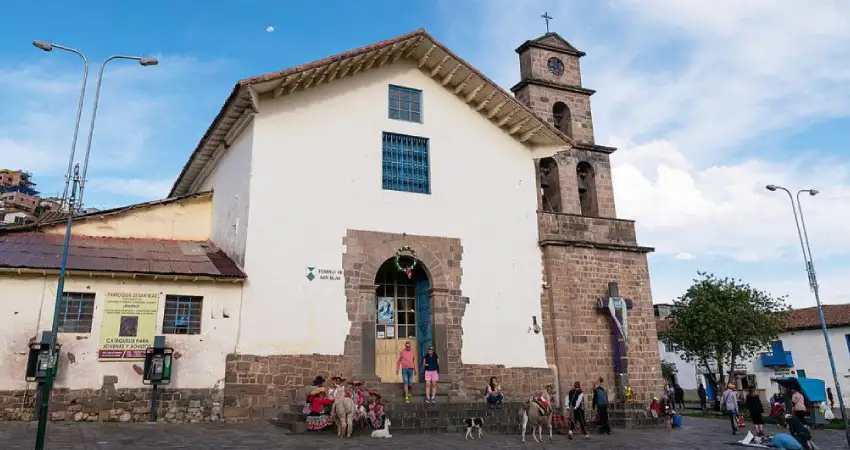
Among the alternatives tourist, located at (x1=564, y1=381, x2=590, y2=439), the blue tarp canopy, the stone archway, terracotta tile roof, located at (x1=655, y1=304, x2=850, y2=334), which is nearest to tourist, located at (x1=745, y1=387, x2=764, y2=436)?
tourist, located at (x1=564, y1=381, x2=590, y2=439)

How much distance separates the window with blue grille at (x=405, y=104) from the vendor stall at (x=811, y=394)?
15649 mm

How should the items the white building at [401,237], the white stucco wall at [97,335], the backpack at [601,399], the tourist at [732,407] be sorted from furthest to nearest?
the tourist at [732,407] < the white building at [401,237] < the backpack at [601,399] < the white stucco wall at [97,335]

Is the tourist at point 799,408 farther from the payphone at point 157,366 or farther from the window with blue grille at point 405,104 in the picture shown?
the payphone at point 157,366

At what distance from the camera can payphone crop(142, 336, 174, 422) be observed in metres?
14.3

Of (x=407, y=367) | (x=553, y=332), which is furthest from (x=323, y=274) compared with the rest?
(x=553, y=332)

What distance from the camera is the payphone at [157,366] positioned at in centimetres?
1427

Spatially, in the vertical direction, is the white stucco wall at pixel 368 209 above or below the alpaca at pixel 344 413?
above

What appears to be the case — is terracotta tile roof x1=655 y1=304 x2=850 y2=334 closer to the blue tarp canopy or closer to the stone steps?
the blue tarp canopy

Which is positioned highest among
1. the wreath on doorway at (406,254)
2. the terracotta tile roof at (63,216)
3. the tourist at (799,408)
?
the terracotta tile roof at (63,216)

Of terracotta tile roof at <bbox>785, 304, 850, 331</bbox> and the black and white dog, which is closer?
the black and white dog

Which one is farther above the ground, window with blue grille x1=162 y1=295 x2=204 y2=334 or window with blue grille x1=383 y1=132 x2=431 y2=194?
window with blue grille x1=383 y1=132 x2=431 y2=194

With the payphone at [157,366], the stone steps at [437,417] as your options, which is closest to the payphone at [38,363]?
the payphone at [157,366]

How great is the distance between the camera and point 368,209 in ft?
58.0

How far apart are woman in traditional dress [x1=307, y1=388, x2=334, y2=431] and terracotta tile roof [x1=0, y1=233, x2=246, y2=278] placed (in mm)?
3972
